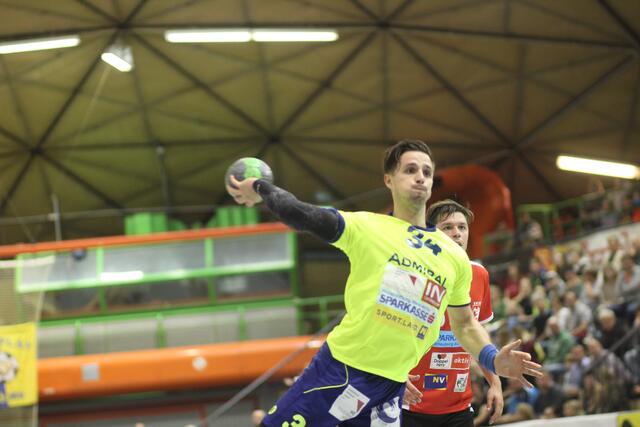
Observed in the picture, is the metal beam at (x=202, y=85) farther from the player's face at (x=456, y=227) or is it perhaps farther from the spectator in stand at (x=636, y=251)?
the player's face at (x=456, y=227)

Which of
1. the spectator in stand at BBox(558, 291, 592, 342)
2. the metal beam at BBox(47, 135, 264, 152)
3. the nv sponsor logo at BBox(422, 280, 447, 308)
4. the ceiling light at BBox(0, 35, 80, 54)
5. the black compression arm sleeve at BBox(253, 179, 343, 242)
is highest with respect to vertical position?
the ceiling light at BBox(0, 35, 80, 54)

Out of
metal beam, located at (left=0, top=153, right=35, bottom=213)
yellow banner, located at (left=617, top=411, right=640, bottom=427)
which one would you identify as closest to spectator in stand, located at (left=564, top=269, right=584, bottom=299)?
yellow banner, located at (left=617, top=411, right=640, bottom=427)

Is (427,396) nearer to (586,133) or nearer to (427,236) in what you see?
(427,236)

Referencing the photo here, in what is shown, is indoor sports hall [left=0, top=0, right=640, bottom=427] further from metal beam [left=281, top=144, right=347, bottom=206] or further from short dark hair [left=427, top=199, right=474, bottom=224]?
short dark hair [left=427, top=199, right=474, bottom=224]

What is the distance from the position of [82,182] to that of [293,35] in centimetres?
882

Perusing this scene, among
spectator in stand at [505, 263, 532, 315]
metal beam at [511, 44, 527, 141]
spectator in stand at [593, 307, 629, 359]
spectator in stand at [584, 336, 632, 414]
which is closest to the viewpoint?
spectator in stand at [584, 336, 632, 414]

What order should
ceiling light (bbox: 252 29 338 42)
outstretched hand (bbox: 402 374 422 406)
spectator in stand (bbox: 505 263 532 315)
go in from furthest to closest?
ceiling light (bbox: 252 29 338 42), spectator in stand (bbox: 505 263 532 315), outstretched hand (bbox: 402 374 422 406)

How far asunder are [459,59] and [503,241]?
527 cm

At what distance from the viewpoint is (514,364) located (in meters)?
4.21

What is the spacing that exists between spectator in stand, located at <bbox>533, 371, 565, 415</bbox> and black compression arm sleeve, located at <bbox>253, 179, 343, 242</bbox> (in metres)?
7.94

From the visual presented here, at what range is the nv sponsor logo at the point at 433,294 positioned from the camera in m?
4.06

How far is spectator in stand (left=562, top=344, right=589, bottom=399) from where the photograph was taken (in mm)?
11109

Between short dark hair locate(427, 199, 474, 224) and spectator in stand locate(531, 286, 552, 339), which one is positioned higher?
spectator in stand locate(531, 286, 552, 339)

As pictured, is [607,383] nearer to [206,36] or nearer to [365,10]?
[365,10]
